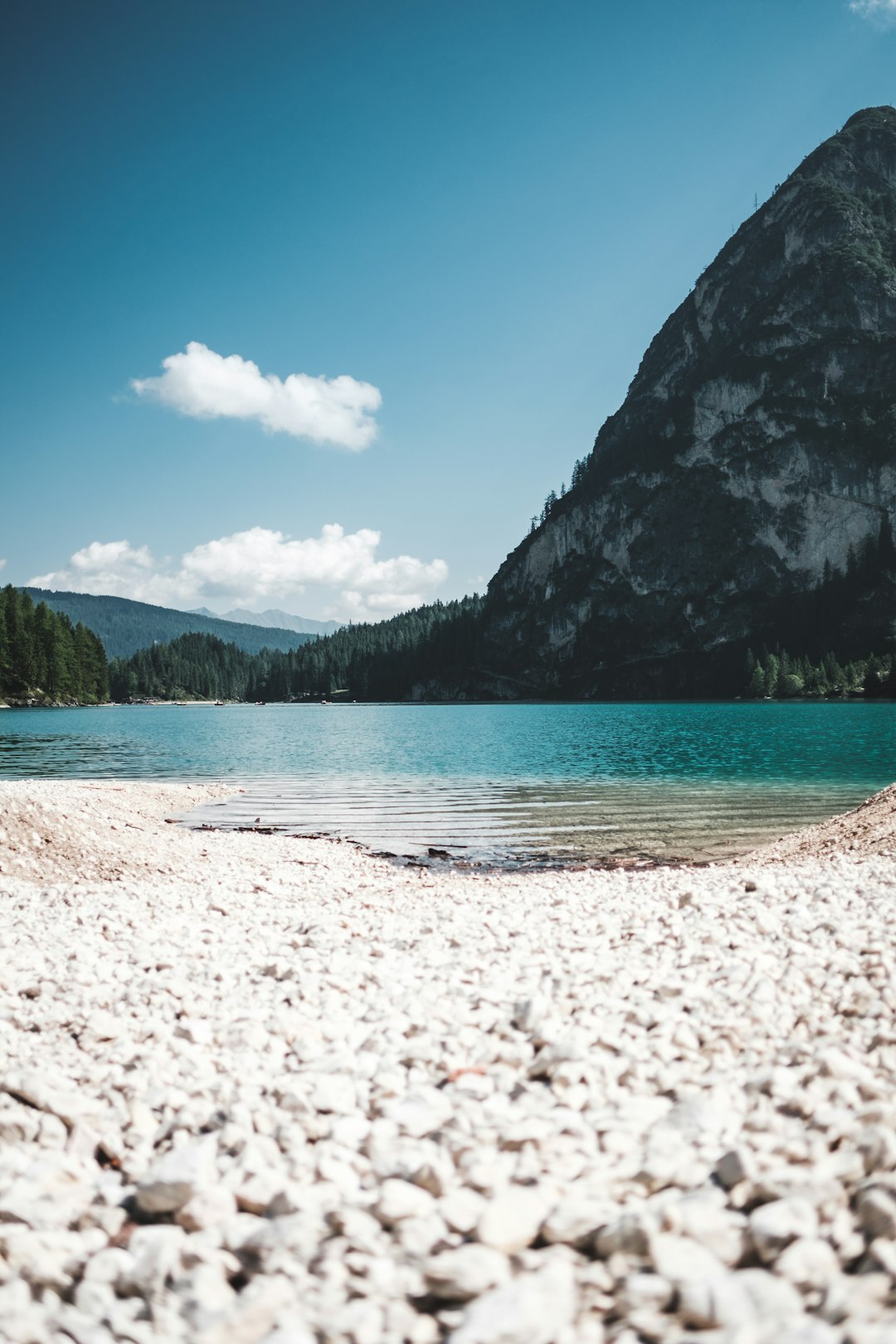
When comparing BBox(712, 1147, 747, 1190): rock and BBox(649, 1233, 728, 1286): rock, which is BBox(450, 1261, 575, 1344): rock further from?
BBox(712, 1147, 747, 1190): rock

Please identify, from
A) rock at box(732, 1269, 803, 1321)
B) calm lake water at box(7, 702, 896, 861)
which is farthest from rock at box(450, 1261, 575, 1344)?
calm lake water at box(7, 702, 896, 861)

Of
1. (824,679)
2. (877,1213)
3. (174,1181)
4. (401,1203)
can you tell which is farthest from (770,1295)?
(824,679)

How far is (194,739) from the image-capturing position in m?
74.9

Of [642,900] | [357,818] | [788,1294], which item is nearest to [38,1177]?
[788,1294]

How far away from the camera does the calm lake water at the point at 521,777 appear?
23.7m

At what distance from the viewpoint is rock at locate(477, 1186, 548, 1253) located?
3.52 metres

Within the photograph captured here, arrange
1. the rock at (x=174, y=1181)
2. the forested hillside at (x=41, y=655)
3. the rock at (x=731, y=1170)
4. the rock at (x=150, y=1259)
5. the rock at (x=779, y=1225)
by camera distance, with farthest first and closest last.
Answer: the forested hillside at (x=41, y=655)
the rock at (x=174, y=1181)
the rock at (x=731, y=1170)
the rock at (x=150, y=1259)
the rock at (x=779, y=1225)

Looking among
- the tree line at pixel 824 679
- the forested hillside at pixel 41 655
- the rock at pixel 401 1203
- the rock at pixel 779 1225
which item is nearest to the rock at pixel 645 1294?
the rock at pixel 779 1225

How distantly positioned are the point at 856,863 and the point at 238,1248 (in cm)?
1239

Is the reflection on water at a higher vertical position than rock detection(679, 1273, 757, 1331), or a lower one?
lower

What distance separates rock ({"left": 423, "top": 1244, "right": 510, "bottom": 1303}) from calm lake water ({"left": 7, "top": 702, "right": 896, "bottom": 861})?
17066mm

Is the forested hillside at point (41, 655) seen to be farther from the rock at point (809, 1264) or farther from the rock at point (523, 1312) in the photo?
the rock at point (809, 1264)

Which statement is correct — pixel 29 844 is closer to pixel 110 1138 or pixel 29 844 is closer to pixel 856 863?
pixel 110 1138

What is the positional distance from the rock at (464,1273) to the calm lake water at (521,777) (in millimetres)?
17066
